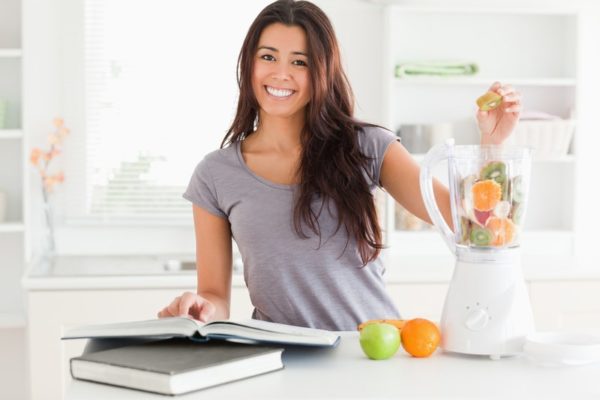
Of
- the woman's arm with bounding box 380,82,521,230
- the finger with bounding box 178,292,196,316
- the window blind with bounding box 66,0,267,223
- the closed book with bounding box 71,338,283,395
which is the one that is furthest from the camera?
the window blind with bounding box 66,0,267,223

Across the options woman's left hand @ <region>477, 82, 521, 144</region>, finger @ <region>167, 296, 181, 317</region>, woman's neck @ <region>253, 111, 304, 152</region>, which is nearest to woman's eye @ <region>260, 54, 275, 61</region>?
woman's neck @ <region>253, 111, 304, 152</region>

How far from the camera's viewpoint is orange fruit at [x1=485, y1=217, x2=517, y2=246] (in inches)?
60.2

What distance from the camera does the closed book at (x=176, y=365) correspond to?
129cm

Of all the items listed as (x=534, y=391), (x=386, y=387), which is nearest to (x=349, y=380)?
(x=386, y=387)

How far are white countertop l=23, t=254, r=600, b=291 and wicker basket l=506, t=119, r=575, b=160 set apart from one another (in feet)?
1.38

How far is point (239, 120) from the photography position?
209cm

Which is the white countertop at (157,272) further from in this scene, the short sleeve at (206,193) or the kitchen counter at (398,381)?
the kitchen counter at (398,381)

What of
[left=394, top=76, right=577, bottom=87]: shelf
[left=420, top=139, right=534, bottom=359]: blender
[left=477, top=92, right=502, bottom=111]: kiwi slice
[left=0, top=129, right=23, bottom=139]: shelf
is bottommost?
[left=420, top=139, right=534, bottom=359]: blender

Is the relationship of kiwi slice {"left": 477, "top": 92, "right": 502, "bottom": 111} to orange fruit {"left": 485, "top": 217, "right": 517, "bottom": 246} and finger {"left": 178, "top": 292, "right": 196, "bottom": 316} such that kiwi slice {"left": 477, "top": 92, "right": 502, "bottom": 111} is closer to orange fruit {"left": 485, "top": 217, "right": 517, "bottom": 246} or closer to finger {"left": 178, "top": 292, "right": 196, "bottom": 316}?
orange fruit {"left": 485, "top": 217, "right": 517, "bottom": 246}

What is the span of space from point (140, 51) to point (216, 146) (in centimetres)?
49

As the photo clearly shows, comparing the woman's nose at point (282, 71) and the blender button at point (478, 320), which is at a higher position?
the woman's nose at point (282, 71)

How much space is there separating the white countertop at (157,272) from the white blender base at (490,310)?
166 centimetres

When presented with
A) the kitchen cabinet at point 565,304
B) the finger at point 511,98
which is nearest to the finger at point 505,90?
the finger at point 511,98

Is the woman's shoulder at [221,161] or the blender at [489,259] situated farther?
the woman's shoulder at [221,161]
